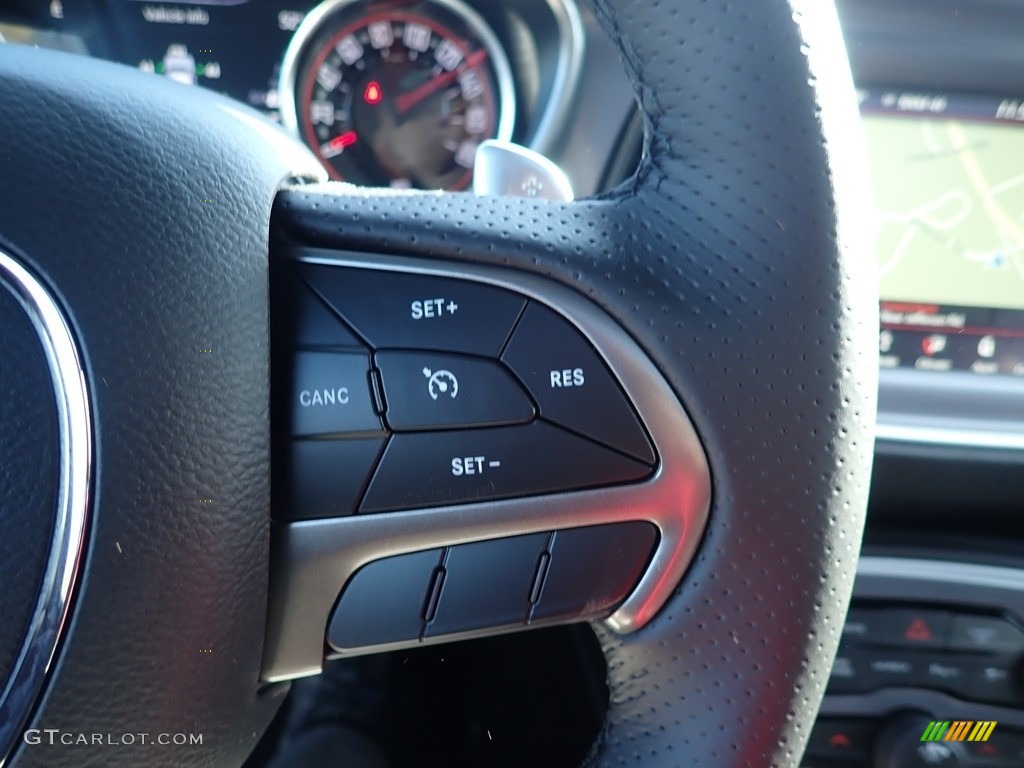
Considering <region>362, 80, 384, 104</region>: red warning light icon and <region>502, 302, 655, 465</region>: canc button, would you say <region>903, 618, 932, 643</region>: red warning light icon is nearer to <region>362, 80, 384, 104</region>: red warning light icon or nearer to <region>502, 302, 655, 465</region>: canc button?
<region>502, 302, 655, 465</region>: canc button

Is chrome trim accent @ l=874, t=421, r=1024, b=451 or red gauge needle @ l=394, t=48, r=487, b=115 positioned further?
red gauge needle @ l=394, t=48, r=487, b=115

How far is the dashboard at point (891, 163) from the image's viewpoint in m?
1.21

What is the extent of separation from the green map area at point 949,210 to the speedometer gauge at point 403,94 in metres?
0.51

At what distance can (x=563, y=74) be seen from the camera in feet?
4.26

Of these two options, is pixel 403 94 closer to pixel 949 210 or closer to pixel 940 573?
pixel 949 210

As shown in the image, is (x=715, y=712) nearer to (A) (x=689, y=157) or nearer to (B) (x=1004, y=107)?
(A) (x=689, y=157)

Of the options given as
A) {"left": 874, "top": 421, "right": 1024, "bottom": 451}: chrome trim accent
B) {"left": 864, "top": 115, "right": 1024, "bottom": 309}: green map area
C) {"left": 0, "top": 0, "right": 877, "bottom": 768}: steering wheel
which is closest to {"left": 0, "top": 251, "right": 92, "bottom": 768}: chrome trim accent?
{"left": 0, "top": 0, "right": 877, "bottom": 768}: steering wheel

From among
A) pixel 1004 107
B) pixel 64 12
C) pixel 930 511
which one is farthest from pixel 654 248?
pixel 64 12

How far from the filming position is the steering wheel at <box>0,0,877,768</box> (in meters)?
0.47

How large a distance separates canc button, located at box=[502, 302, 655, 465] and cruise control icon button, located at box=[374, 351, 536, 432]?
0.02m

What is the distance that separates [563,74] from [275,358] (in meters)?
0.86

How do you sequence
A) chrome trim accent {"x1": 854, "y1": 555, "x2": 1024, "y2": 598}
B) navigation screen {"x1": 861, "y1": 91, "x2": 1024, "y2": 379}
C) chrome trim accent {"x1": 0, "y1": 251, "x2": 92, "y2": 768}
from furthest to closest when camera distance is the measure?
navigation screen {"x1": 861, "y1": 91, "x2": 1024, "y2": 379}
chrome trim accent {"x1": 854, "y1": 555, "x2": 1024, "y2": 598}
chrome trim accent {"x1": 0, "y1": 251, "x2": 92, "y2": 768}

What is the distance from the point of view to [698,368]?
0.54m

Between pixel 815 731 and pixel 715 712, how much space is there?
2.44 ft
